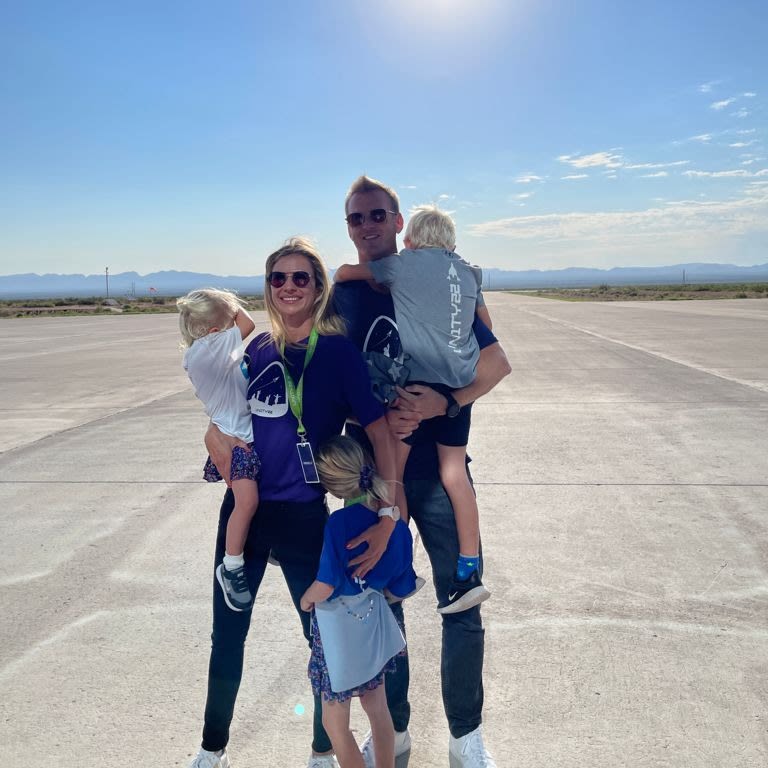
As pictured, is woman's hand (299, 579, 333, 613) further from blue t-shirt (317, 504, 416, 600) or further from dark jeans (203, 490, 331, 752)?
dark jeans (203, 490, 331, 752)

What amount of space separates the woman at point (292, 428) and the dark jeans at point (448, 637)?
27 centimetres

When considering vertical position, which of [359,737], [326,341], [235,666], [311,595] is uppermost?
[326,341]

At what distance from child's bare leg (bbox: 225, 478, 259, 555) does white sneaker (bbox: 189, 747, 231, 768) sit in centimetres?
72

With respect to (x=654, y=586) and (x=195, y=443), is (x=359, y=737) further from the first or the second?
(x=195, y=443)

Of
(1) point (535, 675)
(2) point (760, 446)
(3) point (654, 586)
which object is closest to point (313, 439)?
(1) point (535, 675)

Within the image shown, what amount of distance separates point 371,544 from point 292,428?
460 mm

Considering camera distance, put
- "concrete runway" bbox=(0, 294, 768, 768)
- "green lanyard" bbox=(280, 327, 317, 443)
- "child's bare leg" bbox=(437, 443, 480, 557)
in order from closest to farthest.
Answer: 1. "green lanyard" bbox=(280, 327, 317, 443)
2. "child's bare leg" bbox=(437, 443, 480, 557)
3. "concrete runway" bbox=(0, 294, 768, 768)

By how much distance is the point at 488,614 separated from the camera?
349 centimetres

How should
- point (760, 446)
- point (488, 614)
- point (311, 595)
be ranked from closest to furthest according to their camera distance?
point (311, 595) < point (488, 614) < point (760, 446)

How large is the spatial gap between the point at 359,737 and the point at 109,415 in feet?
23.9

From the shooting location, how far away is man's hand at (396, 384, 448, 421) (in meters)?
2.30

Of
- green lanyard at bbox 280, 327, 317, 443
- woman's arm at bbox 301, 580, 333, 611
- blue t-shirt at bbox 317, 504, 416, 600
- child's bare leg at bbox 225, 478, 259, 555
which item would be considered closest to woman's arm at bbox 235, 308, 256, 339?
green lanyard at bbox 280, 327, 317, 443

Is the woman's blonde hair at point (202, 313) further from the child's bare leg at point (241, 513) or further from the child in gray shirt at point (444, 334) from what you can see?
the child's bare leg at point (241, 513)

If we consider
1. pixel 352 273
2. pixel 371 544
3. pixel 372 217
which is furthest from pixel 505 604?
pixel 372 217
